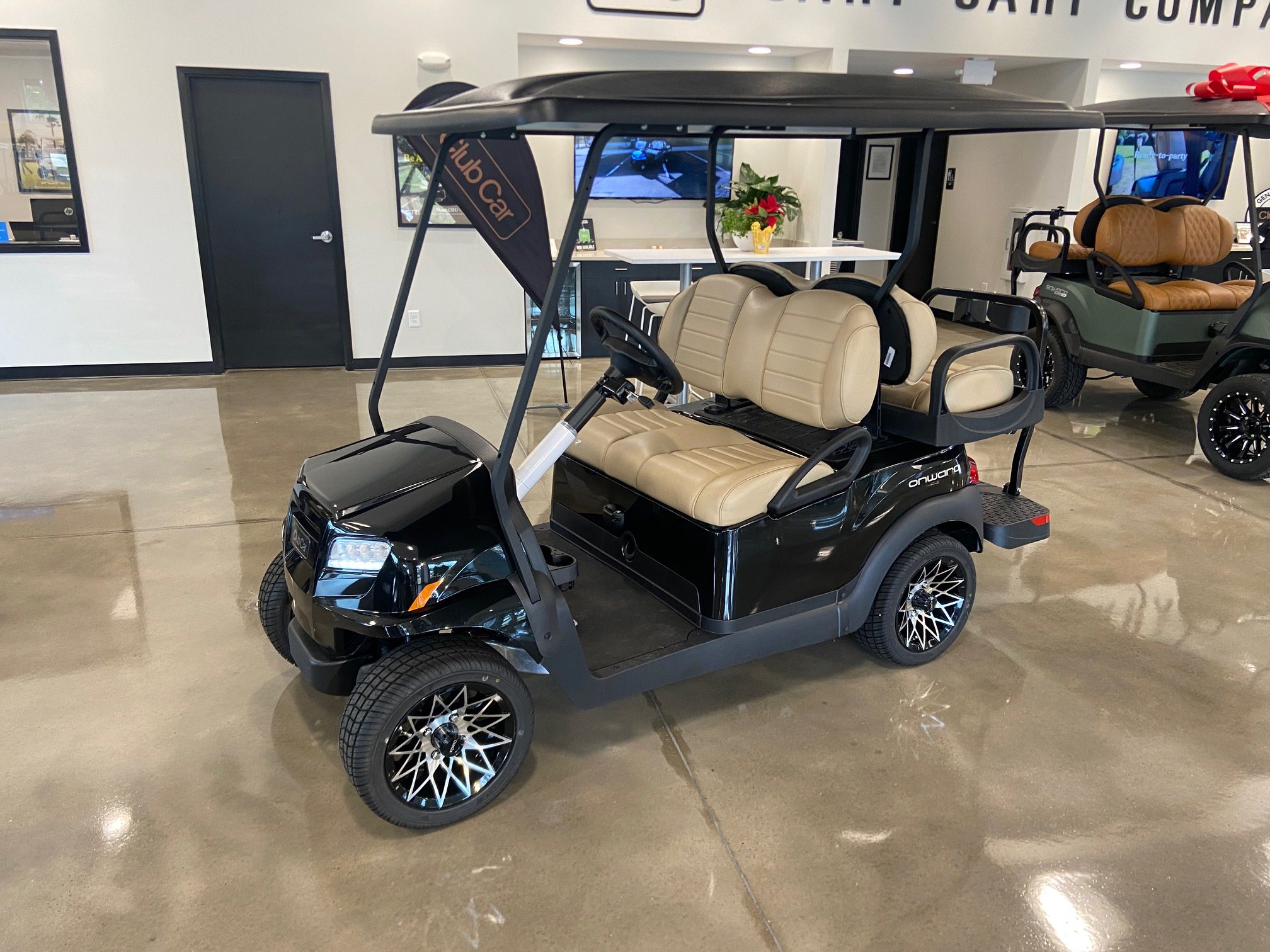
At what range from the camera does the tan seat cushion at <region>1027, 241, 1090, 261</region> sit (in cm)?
582

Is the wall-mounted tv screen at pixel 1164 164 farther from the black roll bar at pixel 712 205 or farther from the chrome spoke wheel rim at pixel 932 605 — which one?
the chrome spoke wheel rim at pixel 932 605

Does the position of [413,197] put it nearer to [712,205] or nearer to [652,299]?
[652,299]

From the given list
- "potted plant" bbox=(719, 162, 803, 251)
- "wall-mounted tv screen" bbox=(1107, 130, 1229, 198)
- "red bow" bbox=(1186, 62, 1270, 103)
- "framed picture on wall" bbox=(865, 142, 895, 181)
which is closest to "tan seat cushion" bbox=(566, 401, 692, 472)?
"potted plant" bbox=(719, 162, 803, 251)

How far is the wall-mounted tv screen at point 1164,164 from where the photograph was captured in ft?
29.1

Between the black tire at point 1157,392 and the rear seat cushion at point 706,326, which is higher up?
the rear seat cushion at point 706,326

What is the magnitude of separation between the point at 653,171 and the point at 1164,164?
533 cm

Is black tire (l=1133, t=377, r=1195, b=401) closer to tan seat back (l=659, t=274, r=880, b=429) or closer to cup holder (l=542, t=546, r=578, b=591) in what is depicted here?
tan seat back (l=659, t=274, r=880, b=429)

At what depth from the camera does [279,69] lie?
6.32 metres

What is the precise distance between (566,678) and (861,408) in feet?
3.84

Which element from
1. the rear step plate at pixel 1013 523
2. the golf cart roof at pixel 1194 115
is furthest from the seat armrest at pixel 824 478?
the golf cart roof at pixel 1194 115

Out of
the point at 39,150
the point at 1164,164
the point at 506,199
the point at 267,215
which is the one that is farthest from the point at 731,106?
the point at 1164,164

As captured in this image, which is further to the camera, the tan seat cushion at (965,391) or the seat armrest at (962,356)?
the tan seat cushion at (965,391)

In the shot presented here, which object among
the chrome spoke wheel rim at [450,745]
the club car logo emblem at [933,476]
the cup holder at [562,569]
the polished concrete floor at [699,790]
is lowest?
the polished concrete floor at [699,790]

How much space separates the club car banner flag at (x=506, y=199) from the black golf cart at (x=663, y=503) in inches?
82.5
